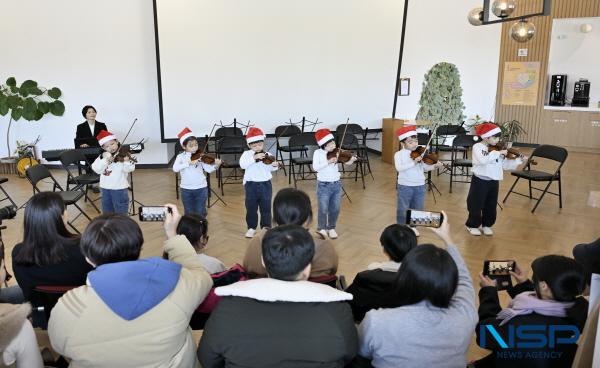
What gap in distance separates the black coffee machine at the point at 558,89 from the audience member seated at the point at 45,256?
436 inches

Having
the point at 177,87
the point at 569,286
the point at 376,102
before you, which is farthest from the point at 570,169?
the point at 569,286

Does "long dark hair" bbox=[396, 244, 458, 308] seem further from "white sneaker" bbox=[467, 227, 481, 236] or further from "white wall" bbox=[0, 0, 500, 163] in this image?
"white wall" bbox=[0, 0, 500, 163]

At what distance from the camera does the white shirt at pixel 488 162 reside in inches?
192

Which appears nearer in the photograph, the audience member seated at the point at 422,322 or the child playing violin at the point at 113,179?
the audience member seated at the point at 422,322

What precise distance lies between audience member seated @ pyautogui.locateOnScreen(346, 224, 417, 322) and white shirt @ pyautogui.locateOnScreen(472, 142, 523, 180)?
2.78 meters

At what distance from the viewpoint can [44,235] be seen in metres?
2.34

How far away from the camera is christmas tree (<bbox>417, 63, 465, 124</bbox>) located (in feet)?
30.2

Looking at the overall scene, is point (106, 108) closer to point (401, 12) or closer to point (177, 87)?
point (177, 87)

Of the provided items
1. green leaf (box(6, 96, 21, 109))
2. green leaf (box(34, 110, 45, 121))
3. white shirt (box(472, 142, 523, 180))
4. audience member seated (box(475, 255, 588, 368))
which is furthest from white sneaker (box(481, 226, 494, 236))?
green leaf (box(6, 96, 21, 109))

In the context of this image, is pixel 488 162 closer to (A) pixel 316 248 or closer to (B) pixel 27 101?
(A) pixel 316 248

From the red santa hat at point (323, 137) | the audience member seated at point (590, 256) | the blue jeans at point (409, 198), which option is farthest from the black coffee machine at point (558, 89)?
the audience member seated at point (590, 256)

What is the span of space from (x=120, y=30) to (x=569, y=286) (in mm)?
7982

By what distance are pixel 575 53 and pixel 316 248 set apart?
35.5 feet

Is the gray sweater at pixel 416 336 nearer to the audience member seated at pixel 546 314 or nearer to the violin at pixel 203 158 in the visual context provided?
the audience member seated at pixel 546 314
